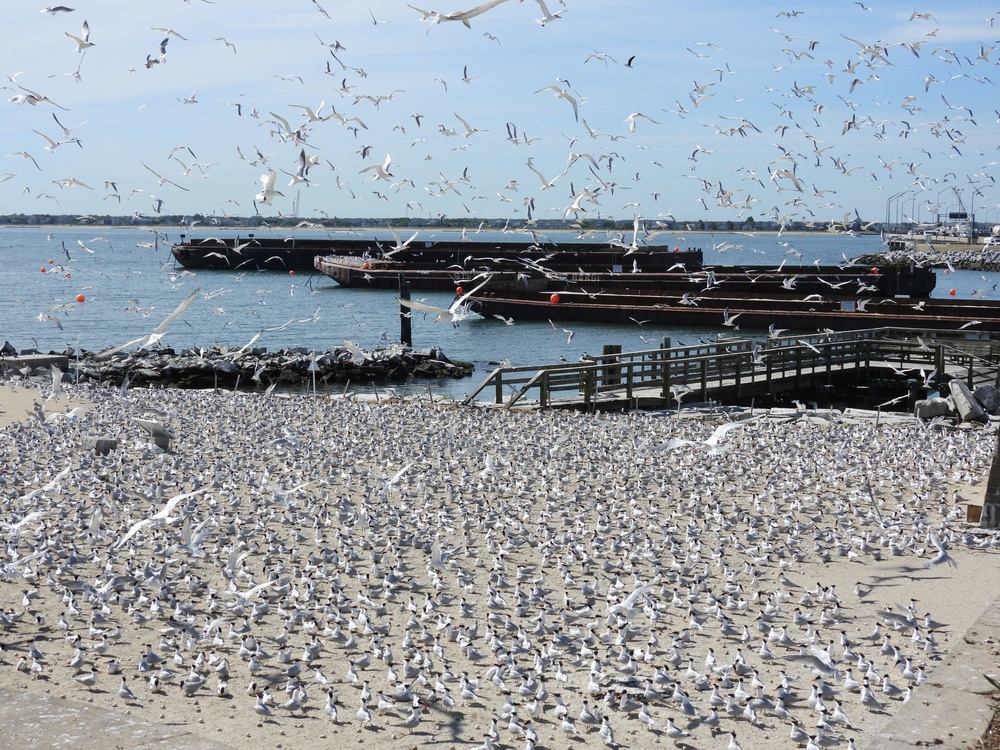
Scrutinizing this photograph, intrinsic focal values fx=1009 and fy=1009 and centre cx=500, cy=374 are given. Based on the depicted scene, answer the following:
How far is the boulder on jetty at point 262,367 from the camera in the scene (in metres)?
32.6

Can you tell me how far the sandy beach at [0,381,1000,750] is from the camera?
633 centimetres

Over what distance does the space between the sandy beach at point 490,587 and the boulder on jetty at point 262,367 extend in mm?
17573

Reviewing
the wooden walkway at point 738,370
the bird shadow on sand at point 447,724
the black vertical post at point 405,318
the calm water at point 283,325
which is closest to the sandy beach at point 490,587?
the bird shadow on sand at point 447,724

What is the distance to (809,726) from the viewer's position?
6.08 meters

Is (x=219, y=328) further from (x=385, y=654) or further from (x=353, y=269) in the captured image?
(x=385, y=654)

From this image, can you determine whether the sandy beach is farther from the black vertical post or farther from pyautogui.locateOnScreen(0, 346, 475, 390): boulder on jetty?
the black vertical post

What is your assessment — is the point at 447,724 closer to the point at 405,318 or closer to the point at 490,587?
the point at 490,587

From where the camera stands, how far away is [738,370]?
2448 cm

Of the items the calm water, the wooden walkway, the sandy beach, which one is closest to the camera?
the sandy beach

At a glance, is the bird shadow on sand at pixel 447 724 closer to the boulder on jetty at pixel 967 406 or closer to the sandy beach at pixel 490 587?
the sandy beach at pixel 490 587

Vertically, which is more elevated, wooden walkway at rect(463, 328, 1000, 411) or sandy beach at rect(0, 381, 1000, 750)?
wooden walkway at rect(463, 328, 1000, 411)

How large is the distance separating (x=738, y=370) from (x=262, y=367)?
1626 centimetres

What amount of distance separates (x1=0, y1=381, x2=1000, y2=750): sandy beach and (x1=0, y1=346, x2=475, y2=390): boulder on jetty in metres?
17.6

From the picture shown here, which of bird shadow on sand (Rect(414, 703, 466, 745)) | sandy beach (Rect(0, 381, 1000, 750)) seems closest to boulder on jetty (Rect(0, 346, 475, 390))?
sandy beach (Rect(0, 381, 1000, 750))
